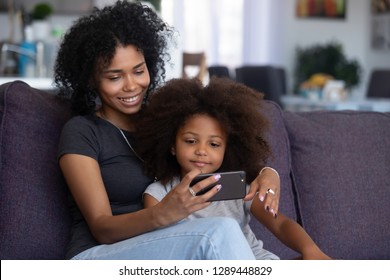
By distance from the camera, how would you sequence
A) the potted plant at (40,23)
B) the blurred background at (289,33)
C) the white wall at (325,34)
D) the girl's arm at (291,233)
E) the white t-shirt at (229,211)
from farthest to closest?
the white wall at (325,34)
the blurred background at (289,33)
the potted plant at (40,23)
the white t-shirt at (229,211)
the girl's arm at (291,233)

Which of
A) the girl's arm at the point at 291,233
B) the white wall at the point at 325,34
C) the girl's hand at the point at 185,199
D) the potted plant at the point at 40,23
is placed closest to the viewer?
the girl's hand at the point at 185,199

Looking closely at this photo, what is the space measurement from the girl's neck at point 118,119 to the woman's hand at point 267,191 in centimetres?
37

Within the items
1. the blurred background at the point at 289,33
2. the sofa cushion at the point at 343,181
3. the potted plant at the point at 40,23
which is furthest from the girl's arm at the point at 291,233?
the blurred background at the point at 289,33

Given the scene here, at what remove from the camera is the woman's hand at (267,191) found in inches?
61.8

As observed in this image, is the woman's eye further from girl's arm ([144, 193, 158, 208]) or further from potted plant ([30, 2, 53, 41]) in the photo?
potted plant ([30, 2, 53, 41])

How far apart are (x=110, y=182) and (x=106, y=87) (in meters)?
0.24

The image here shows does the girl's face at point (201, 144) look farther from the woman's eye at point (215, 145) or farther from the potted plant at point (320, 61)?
the potted plant at point (320, 61)

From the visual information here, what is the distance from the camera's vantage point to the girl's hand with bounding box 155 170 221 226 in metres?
1.39

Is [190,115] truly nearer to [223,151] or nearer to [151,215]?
[223,151]

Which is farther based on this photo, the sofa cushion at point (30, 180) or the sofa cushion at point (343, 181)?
the sofa cushion at point (343, 181)

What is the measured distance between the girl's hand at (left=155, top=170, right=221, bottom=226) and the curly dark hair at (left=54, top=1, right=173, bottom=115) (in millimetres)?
471

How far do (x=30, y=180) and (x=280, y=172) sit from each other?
2.35 ft

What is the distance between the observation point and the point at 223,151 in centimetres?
168

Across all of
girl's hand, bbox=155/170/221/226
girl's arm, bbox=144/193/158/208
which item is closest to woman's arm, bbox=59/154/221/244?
girl's hand, bbox=155/170/221/226
